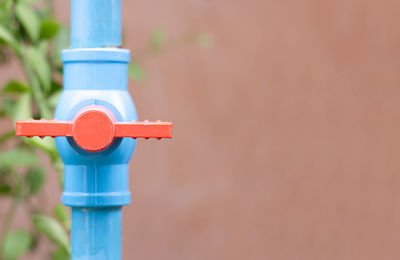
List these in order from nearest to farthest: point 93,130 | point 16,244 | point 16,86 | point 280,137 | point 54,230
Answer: point 93,130
point 54,230
point 16,86
point 16,244
point 280,137

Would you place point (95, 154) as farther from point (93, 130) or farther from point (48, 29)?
point (48, 29)

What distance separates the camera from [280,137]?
1.32m

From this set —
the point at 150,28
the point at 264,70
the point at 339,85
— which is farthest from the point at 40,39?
the point at 339,85

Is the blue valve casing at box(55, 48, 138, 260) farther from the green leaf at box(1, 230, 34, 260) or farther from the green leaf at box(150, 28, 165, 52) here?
the green leaf at box(150, 28, 165, 52)

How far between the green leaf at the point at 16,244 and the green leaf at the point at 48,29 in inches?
10.8

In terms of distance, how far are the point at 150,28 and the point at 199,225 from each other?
43 centimetres

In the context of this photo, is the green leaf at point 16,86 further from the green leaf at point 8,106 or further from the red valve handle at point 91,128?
the red valve handle at point 91,128

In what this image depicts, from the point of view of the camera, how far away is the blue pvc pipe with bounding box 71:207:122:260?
1.49ft

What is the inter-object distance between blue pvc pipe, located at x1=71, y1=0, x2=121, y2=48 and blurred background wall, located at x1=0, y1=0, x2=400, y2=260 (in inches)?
32.7

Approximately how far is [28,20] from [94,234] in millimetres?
387

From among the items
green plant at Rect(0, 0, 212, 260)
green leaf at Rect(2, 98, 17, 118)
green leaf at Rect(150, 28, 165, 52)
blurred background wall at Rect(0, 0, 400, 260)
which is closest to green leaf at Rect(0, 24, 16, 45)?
green plant at Rect(0, 0, 212, 260)

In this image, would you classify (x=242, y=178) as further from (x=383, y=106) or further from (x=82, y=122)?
(x=82, y=122)

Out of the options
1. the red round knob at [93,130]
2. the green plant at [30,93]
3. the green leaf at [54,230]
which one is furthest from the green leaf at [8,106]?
the red round knob at [93,130]

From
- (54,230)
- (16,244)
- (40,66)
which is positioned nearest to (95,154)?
(54,230)
